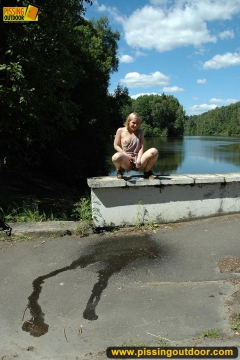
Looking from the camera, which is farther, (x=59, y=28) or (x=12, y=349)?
(x=59, y=28)

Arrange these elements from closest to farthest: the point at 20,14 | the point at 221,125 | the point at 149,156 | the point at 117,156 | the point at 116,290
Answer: the point at 116,290 < the point at 117,156 < the point at 149,156 < the point at 20,14 < the point at 221,125

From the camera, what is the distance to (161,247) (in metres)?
4.02

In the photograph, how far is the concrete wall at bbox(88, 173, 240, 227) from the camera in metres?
4.58

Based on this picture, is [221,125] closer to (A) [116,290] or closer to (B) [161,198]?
(B) [161,198]

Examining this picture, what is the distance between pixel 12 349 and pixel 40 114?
6.78m

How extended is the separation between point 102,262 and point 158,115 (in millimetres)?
105833

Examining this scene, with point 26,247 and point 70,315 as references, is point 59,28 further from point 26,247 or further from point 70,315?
point 70,315

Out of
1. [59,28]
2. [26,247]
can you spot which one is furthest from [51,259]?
[59,28]

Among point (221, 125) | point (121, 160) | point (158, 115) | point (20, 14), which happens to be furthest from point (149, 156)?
point (221, 125)

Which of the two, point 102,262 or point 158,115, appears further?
point 158,115

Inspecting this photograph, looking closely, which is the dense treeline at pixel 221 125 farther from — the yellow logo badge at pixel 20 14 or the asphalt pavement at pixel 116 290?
the asphalt pavement at pixel 116 290

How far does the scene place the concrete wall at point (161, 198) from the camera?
458cm

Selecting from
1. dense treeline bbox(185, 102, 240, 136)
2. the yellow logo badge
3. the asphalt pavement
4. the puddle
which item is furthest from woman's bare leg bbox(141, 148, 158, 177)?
dense treeline bbox(185, 102, 240, 136)

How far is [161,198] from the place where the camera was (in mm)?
4750
